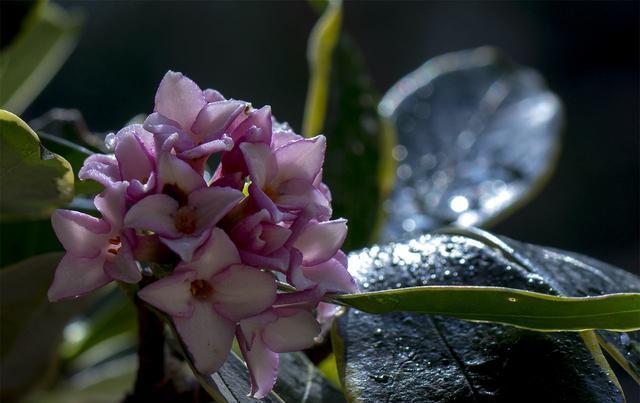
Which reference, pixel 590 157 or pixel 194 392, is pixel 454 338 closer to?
pixel 194 392

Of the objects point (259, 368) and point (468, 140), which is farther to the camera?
point (468, 140)

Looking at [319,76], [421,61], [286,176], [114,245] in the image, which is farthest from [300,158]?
[421,61]

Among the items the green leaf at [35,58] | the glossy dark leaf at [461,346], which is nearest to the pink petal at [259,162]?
the glossy dark leaf at [461,346]

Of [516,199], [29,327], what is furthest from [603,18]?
[29,327]

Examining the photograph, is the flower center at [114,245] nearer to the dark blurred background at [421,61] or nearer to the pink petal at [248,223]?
the pink petal at [248,223]

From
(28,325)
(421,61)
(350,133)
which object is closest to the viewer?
(28,325)

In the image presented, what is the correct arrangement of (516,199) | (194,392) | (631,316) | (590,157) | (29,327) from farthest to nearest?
(590,157) < (516,199) < (29,327) < (194,392) < (631,316)

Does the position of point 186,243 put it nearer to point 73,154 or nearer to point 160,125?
point 160,125
